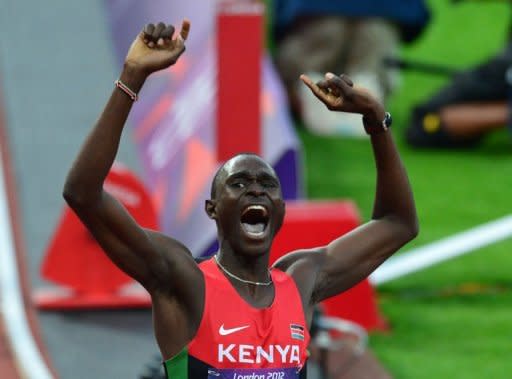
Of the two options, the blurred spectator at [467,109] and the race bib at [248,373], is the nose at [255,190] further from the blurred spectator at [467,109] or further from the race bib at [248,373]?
the blurred spectator at [467,109]

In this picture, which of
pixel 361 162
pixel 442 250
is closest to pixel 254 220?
pixel 442 250

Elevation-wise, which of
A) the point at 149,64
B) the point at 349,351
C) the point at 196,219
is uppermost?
the point at 149,64

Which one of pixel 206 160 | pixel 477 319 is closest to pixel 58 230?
pixel 206 160

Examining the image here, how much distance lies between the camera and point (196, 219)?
8.84 m

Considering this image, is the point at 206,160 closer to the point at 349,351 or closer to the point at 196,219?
the point at 196,219

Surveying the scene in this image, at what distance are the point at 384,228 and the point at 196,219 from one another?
14.3 feet

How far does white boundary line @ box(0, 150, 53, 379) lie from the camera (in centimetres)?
751

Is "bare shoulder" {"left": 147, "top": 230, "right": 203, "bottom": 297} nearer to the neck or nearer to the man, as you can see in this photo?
the man

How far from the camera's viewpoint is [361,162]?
1316 centimetres

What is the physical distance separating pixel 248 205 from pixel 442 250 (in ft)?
20.3

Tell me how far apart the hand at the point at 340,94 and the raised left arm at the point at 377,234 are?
0.45ft

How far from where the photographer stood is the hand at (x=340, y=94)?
4078mm

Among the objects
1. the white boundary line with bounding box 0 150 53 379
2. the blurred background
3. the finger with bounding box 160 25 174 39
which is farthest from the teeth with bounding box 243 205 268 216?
the white boundary line with bounding box 0 150 53 379

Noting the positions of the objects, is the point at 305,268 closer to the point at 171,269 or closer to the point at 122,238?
the point at 171,269
